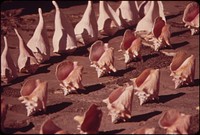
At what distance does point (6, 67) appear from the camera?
365 centimetres

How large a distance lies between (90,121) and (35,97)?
47cm

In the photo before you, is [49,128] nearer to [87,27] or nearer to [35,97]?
[35,97]

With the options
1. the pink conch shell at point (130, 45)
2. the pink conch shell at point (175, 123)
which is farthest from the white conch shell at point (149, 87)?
the pink conch shell at point (130, 45)

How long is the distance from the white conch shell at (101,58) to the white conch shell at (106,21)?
0.83m

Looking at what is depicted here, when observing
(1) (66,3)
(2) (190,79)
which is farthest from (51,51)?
(1) (66,3)

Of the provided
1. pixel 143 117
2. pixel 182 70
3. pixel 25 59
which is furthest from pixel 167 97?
pixel 25 59

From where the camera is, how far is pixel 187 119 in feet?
9.00

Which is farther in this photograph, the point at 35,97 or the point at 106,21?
the point at 106,21

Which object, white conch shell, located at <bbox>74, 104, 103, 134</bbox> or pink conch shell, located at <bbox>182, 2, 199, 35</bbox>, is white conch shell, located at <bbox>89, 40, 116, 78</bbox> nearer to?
white conch shell, located at <bbox>74, 104, 103, 134</bbox>

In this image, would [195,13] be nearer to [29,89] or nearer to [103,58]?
[103,58]

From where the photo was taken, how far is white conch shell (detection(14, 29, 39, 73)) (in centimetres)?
382

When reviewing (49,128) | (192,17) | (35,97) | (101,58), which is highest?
(192,17)

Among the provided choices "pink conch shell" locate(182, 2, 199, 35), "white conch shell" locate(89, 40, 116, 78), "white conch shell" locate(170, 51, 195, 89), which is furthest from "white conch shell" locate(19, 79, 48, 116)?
"pink conch shell" locate(182, 2, 199, 35)

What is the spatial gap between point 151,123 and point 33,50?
56.5 inches
